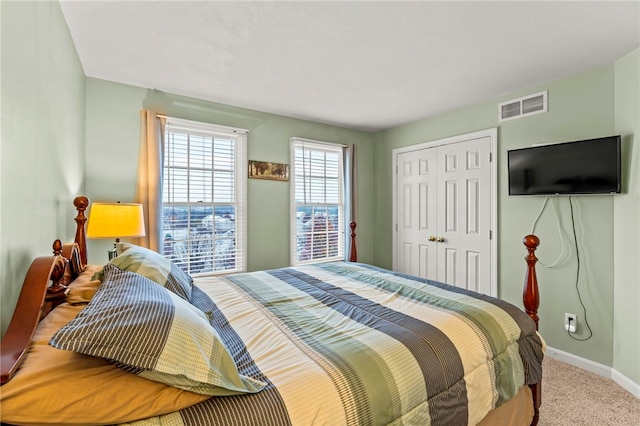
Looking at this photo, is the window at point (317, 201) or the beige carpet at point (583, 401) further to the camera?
the window at point (317, 201)

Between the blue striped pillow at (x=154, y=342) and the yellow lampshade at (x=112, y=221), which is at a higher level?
the yellow lampshade at (x=112, y=221)

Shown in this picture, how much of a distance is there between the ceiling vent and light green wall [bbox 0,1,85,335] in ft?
12.2

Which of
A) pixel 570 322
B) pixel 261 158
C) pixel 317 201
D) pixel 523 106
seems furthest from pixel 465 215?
pixel 261 158

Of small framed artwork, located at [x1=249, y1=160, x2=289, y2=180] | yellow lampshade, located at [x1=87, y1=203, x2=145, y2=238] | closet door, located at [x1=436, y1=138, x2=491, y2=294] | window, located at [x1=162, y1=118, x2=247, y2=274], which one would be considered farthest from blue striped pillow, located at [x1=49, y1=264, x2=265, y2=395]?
closet door, located at [x1=436, y1=138, x2=491, y2=294]

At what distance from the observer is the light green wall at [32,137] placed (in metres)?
1.11

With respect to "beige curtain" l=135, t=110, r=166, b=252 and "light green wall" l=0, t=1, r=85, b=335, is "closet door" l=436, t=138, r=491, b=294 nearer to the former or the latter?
"beige curtain" l=135, t=110, r=166, b=252

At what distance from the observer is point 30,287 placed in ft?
3.51

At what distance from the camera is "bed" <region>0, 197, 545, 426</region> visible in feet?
2.57

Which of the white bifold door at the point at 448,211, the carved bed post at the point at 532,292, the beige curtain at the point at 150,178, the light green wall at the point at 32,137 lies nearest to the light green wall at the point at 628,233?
the white bifold door at the point at 448,211

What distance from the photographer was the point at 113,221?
233 centimetres

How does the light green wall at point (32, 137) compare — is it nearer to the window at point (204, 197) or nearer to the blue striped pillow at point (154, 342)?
the blue striped pillow at point (154, 342)

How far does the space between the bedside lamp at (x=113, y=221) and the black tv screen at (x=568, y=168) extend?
3494 millimetres

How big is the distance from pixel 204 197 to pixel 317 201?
152cm

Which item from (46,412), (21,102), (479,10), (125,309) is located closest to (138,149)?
(21,102)
